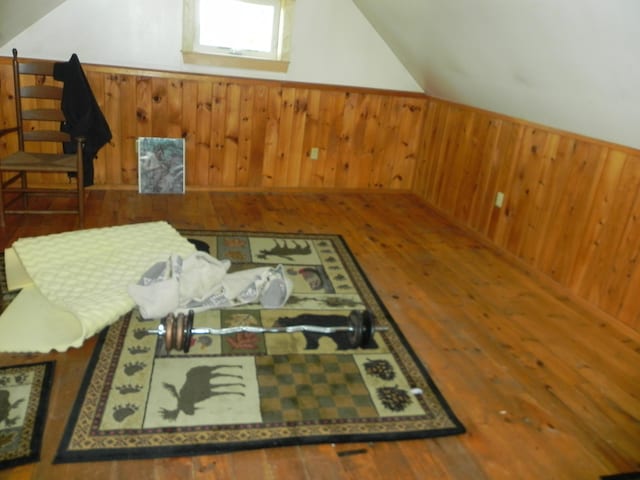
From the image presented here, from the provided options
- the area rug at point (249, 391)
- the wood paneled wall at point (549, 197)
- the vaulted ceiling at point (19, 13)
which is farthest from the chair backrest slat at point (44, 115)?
the wood paneled wall at point (549, 197)

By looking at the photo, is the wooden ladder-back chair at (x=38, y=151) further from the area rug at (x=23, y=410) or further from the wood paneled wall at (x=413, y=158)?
the area rug at (x=23, y=410)

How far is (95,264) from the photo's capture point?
262cm

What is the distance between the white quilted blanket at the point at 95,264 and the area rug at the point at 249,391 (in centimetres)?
11

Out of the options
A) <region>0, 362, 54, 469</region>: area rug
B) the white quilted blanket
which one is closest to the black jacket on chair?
the white quilted blanket

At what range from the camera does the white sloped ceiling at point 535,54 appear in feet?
7.04

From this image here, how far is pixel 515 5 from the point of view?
2.44 meters

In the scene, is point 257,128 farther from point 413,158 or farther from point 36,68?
point 36,68

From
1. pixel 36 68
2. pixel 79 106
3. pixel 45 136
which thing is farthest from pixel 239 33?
pixel 45 136

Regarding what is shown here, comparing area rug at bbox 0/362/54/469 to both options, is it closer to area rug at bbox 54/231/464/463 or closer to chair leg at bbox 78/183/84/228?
area rug at bbox 54/231/464/463

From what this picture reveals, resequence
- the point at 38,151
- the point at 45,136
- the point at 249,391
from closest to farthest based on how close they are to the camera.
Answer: the point at 249,391, the point at 45,136, the point at 38,151

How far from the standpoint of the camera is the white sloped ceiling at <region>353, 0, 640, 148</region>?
215 centimetres

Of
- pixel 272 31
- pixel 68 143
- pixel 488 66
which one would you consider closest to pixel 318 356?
pixel 488 66

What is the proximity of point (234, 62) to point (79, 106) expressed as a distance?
122 centimetres

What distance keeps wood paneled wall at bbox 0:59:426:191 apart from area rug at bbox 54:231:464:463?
2005mm
